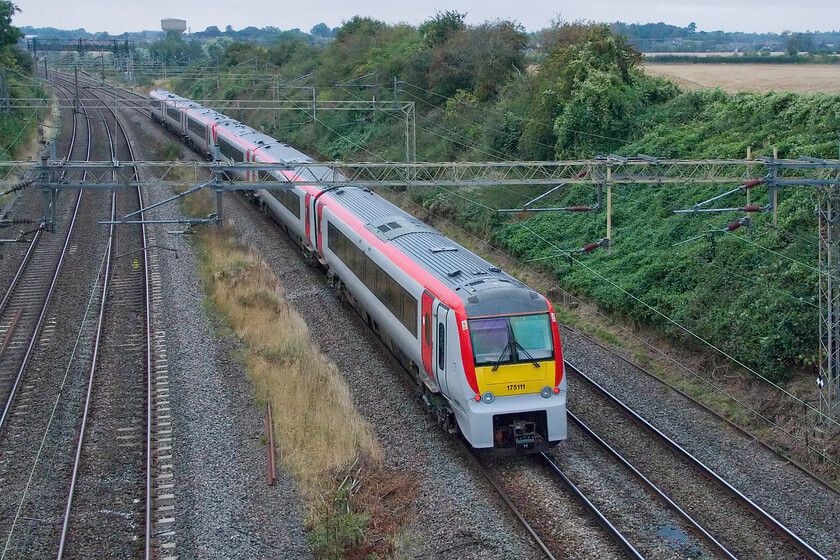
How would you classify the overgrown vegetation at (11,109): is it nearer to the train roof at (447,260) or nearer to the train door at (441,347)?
the train roof at (447,260)

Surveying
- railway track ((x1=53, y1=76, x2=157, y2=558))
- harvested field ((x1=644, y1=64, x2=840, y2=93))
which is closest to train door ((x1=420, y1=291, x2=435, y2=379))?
railway track ((x1=53, y1=76, x2=157, y2=558))

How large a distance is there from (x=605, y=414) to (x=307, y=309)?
8.50m

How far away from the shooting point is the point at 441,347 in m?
13.2

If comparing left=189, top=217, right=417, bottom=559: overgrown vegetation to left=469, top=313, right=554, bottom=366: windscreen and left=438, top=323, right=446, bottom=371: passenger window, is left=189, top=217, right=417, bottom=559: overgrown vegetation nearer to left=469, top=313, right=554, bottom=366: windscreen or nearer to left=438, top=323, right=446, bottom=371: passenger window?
left=438, top=323, right=446, bottom=371: passenger window

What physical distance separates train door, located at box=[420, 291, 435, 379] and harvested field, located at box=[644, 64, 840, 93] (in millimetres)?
18103

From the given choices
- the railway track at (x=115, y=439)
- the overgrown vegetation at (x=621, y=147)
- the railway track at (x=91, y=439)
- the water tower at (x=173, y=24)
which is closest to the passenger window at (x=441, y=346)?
the railway track at (x=91, y=439)

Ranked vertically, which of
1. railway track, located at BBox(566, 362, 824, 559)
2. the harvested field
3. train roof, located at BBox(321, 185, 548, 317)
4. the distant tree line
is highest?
the distant tree line

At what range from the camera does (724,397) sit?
16312 millimetres

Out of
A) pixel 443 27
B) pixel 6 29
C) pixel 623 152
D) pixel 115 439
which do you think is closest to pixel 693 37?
pixel 443 27

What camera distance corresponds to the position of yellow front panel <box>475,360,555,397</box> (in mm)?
12562

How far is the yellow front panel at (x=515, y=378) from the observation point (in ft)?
41.2

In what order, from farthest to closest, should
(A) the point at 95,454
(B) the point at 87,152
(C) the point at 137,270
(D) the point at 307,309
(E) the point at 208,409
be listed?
(B) the point at 87,152 → (C) the point at 137,270 → (D) the point at 307,309 → (E) the point at 208,409 → (A) the point at 95,454

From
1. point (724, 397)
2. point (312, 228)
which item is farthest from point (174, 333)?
point (724, 397)

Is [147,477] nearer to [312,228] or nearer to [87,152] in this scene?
[312,228]
